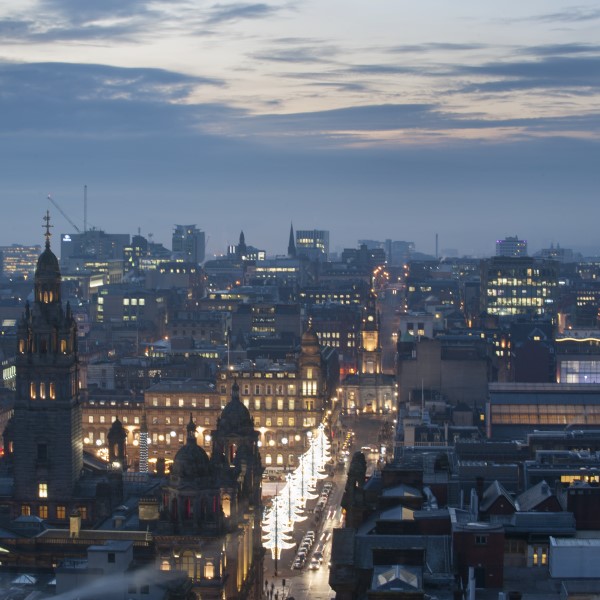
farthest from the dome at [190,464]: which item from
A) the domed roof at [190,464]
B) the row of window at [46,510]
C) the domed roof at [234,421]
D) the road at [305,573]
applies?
the domed roof at [234,421]

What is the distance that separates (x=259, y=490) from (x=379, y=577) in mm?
63763

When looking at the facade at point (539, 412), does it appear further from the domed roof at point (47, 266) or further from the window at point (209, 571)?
the window at point (209, 571)

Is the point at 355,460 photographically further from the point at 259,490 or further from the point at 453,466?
the point at 259,490

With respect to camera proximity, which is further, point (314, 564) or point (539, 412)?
point (539, 412)

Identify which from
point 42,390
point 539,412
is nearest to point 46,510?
point 42,390

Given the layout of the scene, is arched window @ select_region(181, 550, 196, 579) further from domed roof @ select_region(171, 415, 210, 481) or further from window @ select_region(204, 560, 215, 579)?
domed roof @ select_region(171, 415, 210, 481)

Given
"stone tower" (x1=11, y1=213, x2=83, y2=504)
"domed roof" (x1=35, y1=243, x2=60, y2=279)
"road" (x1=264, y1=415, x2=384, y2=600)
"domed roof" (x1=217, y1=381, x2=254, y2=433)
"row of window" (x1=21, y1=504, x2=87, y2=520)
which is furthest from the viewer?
"domed roof" (x1=217, y1=381, x2=254, y2=433)

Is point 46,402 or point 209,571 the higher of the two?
point 46,402

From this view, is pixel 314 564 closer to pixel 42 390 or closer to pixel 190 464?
pixel 42 390

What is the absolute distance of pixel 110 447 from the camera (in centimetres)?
15450

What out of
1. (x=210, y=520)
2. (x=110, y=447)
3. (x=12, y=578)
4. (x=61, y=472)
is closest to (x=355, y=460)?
(x=210, y=520)

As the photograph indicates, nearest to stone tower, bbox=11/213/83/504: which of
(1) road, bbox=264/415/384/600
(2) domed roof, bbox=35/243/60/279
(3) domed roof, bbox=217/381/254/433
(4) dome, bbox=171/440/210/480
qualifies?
(2) domed roof, bbox=35/243/60/279

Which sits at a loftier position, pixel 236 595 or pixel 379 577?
pixel 379 577

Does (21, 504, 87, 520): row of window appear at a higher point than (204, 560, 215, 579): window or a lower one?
lower
